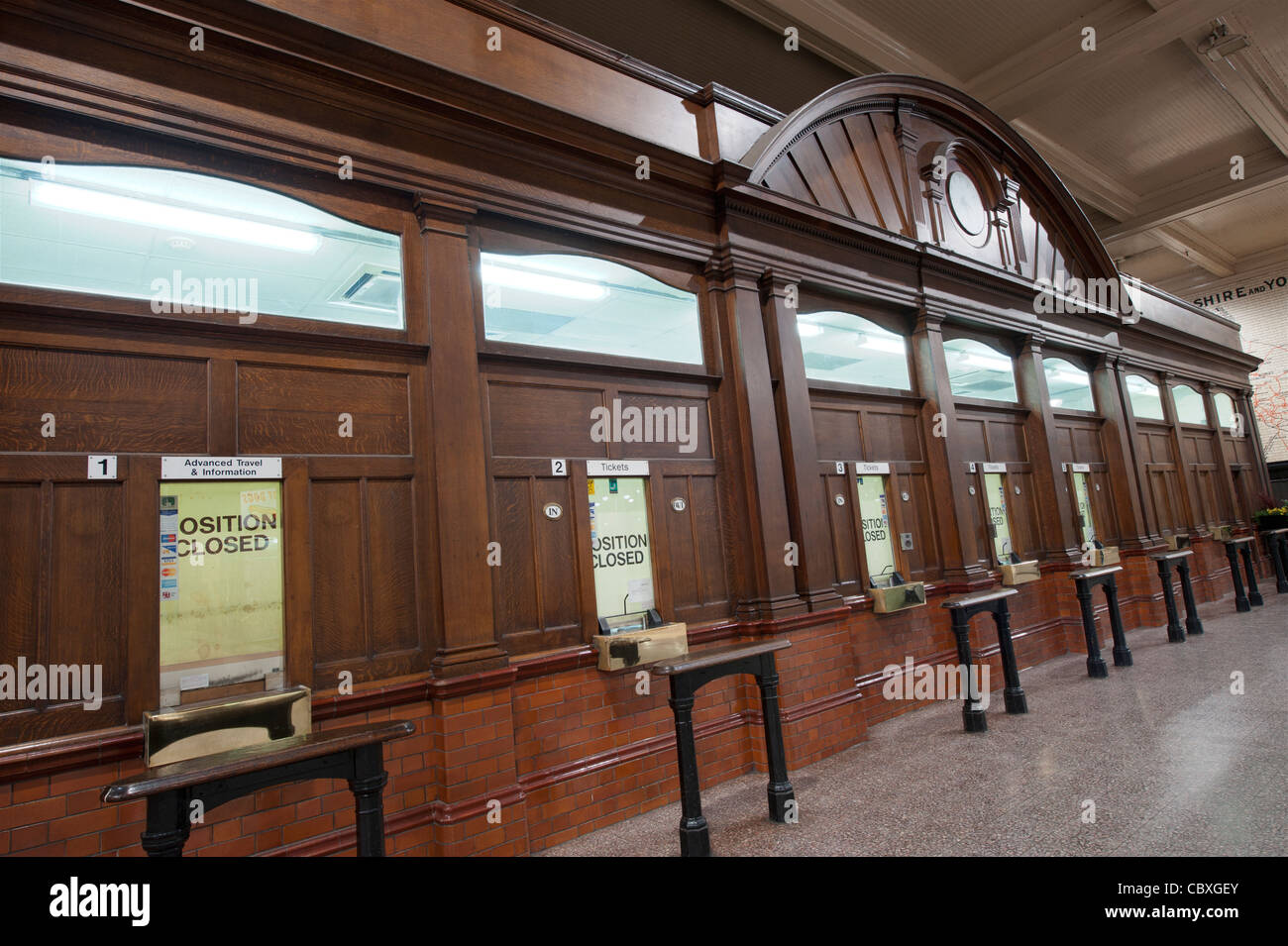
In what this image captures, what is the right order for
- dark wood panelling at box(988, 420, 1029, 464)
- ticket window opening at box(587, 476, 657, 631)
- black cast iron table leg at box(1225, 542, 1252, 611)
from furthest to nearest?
black cast iron table leg at box(1225, 542, 1252, 611)
dark wood panelling at box(988, 420, 1029, 464)
ticket window opening at box(587, 476, 657, 631)

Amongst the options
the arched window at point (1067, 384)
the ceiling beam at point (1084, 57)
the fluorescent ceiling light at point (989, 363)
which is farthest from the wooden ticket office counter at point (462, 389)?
the ceiling beam at point (1084, 57)

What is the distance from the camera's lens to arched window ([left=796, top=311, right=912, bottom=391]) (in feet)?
19.1

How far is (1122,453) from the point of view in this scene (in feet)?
29.5

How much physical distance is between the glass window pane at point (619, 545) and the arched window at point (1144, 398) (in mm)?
8958

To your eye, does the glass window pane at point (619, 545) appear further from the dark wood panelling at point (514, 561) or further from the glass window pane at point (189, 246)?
the glass window pane at point (189, 246)

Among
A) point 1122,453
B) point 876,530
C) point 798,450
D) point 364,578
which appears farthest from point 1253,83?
point 364,578

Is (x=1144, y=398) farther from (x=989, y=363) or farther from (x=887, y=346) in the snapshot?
(x=887, y=346)

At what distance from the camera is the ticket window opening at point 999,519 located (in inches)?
282

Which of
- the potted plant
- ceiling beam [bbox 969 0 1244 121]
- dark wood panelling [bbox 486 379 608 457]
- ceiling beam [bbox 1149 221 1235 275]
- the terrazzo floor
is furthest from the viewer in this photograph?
ceiling beam [bbox 1149 221 1235 275]

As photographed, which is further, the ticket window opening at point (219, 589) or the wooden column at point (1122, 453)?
the wooden column at point (1122, 453)

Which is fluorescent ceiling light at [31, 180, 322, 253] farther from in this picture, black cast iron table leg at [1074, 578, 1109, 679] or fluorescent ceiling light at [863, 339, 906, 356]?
black cast iron table leg at [1074, 578, 1109, 679]

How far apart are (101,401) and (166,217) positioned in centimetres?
93

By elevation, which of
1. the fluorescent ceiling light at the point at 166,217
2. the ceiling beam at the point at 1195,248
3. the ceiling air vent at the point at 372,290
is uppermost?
the ceiling beam at the point at 1195,248

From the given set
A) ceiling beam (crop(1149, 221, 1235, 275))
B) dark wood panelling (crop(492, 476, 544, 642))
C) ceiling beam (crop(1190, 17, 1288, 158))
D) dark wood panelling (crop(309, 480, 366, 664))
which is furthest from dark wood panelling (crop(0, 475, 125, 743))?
ceiling beam (crop(1149, 221, 1235, 275))
